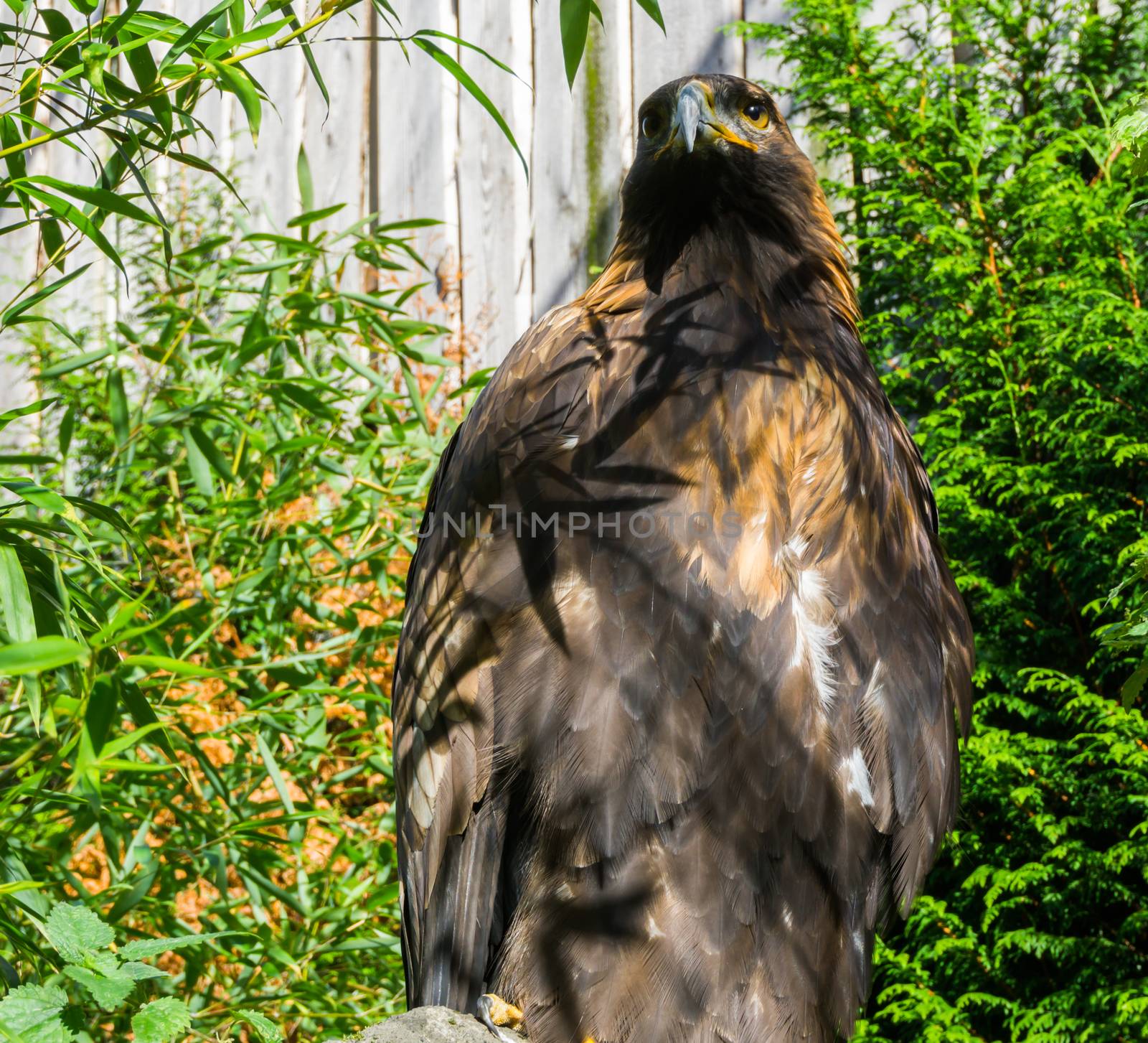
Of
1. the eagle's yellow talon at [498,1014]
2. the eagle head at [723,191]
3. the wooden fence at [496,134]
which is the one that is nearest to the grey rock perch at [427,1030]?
the eagle's yellow talon at [498,1014]

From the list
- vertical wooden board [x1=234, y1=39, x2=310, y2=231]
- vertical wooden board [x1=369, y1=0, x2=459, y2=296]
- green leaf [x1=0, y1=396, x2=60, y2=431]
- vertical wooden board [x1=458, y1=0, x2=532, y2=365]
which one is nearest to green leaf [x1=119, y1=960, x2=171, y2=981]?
green leaf [x1=0, y1=396, x2=60, y2=431]

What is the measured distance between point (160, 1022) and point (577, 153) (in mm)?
3295

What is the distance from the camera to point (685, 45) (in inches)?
136

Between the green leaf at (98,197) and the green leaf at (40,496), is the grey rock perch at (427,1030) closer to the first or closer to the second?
the green leaf at (40,496)

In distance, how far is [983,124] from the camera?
2602 mm

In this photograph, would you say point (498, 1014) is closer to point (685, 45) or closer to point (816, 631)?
point (816, 631)

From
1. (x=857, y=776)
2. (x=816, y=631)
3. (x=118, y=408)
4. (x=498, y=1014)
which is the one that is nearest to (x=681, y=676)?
(x=816, y=631)

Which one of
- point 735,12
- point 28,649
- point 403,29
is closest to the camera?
point 28,649

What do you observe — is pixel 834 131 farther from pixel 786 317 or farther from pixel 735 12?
pixel 786 317

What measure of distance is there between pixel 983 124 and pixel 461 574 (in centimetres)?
168

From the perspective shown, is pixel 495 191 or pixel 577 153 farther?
pixel 495 191

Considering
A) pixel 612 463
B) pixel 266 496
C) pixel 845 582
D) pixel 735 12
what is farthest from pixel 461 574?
pixel 735 12

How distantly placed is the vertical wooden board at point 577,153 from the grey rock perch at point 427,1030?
276 cm

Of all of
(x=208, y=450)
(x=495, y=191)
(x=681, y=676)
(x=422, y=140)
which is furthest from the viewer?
(x=422, y=140)
